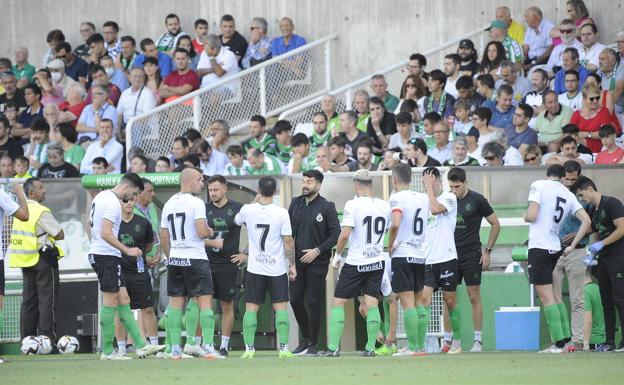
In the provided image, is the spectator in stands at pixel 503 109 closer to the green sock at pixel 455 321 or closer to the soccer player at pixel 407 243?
the green sock at pixel 455 321

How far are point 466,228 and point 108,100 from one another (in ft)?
30.4

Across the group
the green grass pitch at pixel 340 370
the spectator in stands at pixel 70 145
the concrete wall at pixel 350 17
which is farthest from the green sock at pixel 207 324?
the concrete wall at pixel 350 17

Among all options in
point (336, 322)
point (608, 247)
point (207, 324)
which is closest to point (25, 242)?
point (207, 324)

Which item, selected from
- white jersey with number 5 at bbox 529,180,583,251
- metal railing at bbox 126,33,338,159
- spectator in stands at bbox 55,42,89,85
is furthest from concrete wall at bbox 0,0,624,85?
white jersey with number 5 at bbox 529,180,583,251

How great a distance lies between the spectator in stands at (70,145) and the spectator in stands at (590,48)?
812 centimetres

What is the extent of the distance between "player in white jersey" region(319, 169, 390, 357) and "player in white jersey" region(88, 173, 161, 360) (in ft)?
7.13

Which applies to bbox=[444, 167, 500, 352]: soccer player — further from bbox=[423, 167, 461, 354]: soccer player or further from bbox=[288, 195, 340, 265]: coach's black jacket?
bbox=[288, 195, 340, 265]: coach's black jacket

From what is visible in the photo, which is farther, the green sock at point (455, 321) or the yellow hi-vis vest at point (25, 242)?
the yellow hi-vis vest at point (25, 242)

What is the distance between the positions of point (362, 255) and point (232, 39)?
1018 centimetres

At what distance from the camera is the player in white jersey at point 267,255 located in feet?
47.6

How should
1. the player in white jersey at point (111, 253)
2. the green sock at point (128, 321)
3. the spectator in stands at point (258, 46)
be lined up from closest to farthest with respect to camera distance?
1. the player in white jersey at point (111, 253)
2. the green sock at point (128, 321)
3. the spectator in stands at point (258, 46)

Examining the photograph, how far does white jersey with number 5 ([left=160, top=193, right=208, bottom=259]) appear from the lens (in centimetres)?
1449

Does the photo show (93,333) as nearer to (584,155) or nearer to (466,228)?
(466,228)

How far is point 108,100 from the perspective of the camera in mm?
23062
